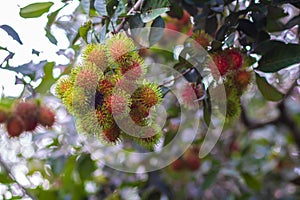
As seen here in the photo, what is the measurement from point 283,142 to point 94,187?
3.92 ft

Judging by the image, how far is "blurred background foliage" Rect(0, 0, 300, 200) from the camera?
1175mm

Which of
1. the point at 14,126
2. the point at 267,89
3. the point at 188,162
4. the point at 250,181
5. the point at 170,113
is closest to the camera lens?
the point at 267,89

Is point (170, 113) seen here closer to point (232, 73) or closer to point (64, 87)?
point (232, 73)

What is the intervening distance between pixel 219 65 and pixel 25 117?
0.68 metres

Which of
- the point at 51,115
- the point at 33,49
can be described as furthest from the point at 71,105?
the point at 51,115

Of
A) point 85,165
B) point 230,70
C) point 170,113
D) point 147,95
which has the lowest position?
point 85,165

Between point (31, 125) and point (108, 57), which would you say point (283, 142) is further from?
point (108, 57)

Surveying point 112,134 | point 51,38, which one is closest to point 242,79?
point 112,134

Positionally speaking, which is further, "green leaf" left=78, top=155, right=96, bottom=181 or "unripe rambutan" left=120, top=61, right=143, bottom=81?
"green leaf" left=78, top=155, right=96, bottom=181

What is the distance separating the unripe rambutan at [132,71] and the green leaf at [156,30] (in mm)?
296

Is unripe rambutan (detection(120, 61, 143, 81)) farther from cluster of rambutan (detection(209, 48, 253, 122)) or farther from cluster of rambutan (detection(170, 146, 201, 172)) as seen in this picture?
cluster of rambutan (detection(170, 146, 201, 172))

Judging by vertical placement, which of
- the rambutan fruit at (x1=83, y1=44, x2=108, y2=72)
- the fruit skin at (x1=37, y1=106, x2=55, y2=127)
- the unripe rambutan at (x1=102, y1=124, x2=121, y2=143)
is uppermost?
the rambutan fruit at (x1=83, y1=44, x2=108, y2=72)

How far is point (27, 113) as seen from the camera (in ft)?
4.93

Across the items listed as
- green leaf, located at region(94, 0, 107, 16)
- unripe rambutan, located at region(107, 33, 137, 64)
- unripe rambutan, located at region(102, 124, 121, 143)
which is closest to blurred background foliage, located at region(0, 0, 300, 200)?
green leaf, located at region(94, 0, 107, 16)
